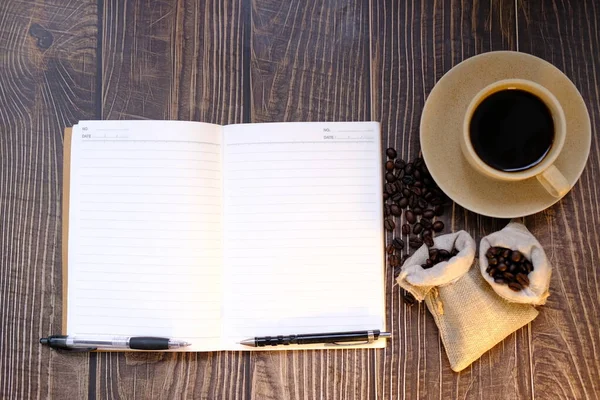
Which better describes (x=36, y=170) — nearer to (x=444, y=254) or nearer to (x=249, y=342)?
(x=249, y=342)

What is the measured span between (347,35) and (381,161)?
0.20 meters

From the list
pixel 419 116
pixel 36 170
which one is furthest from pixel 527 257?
pixel 36 170

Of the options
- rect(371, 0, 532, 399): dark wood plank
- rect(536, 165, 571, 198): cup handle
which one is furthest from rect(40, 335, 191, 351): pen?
rect(536, 165, 571, 198): cup handle

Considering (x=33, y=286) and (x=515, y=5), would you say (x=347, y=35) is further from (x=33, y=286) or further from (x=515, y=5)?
(x=33, y=286)

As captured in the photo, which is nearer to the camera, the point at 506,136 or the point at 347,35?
the point at 506,136

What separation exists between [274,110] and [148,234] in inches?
10.5

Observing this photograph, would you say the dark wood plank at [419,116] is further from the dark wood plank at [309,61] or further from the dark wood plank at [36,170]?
the dark wood plank at [36,170]

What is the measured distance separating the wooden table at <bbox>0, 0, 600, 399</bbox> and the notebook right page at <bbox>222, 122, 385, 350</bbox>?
0.03 meters

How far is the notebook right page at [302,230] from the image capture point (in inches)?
34.8

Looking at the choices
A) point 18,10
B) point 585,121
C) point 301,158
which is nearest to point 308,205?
point 301,158

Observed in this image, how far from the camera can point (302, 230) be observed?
0.89 meters

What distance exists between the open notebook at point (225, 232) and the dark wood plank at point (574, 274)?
9.7 inches

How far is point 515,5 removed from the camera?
0.92m

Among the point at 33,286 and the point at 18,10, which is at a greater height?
the point at 18,10
